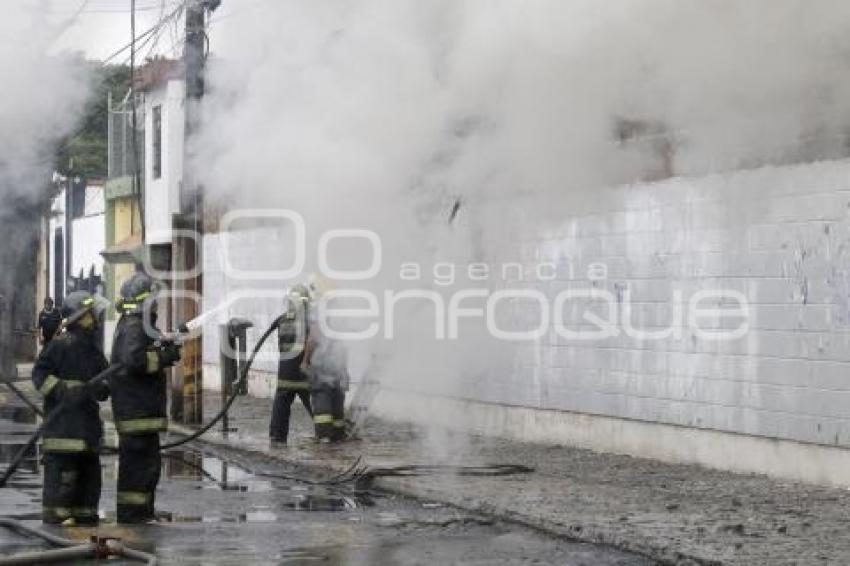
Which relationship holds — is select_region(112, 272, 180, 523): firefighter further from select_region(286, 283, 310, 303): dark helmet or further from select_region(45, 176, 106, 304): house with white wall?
select_region(45, 176, 106, 304): house with white wall

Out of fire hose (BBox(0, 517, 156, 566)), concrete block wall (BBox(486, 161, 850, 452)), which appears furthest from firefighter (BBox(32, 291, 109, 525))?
concrete block wall (BBox(486, 161, 850, 452))

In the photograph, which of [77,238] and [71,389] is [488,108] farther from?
[77,238]

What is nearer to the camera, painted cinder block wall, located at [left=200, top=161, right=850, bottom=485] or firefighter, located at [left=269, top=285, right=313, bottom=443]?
painted cinder block wall, located at [left=200, top=161, right=850, bottom=485]

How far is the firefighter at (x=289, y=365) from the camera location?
17141 millimetres

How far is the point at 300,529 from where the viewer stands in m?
11.2

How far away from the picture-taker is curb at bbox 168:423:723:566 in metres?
9.58

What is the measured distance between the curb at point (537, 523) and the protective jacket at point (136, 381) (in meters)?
2.29

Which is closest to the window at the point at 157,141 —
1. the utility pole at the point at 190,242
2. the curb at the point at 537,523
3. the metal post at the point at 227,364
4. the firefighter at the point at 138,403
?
the metal post at the point at 227,364

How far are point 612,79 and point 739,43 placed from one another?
1.42 meters

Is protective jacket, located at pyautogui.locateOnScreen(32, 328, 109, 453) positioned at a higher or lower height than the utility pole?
lower

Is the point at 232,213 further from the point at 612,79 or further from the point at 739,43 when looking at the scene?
the point at 739,43

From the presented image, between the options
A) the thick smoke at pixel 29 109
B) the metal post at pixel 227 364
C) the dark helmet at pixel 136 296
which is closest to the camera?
the dark helmet at pixel 136 296

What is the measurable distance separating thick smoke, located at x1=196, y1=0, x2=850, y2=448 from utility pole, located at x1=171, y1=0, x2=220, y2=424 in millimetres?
579

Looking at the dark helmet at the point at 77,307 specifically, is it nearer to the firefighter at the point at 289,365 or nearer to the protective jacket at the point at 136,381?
the protective jacket at the point at 136,381
